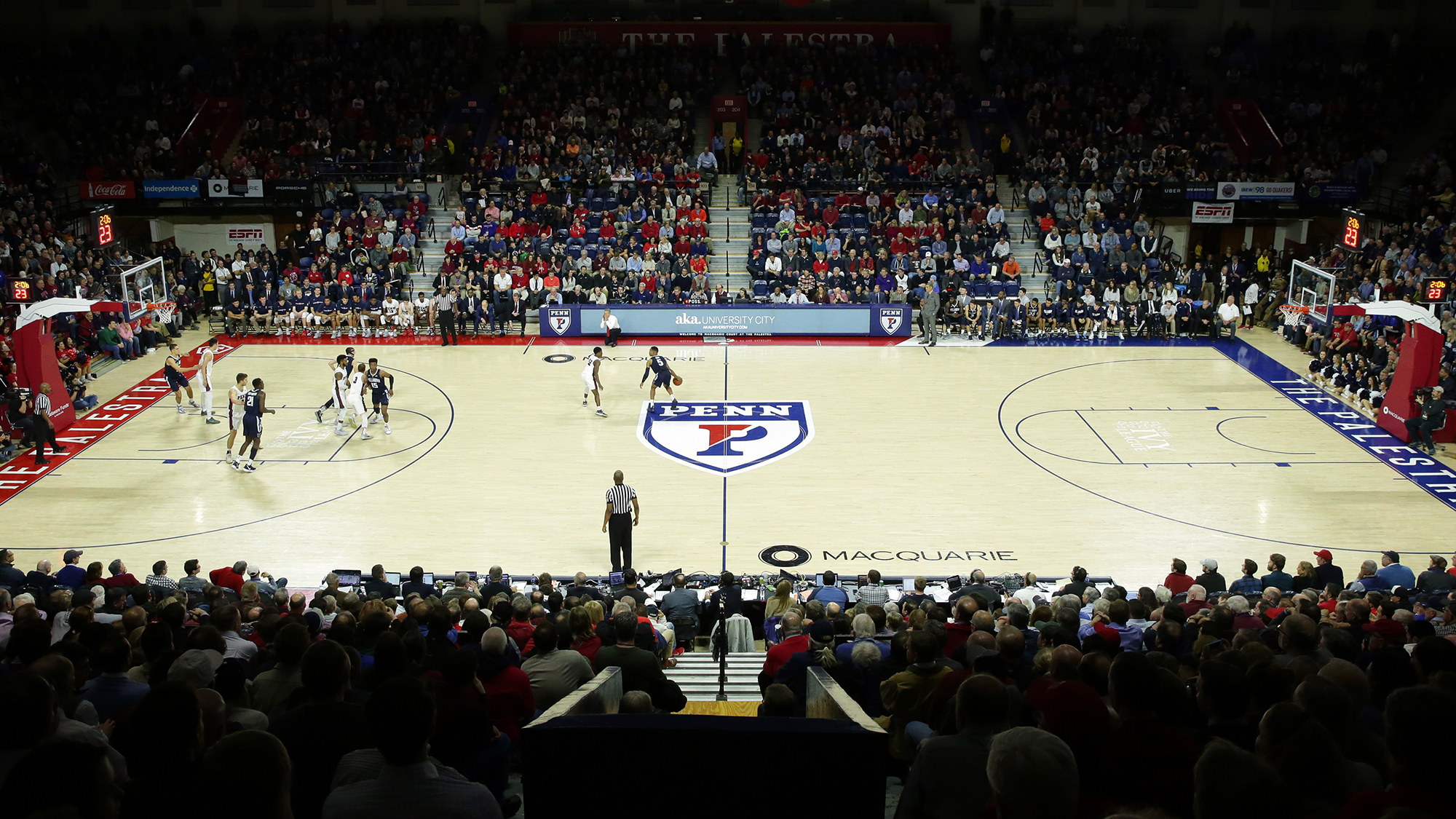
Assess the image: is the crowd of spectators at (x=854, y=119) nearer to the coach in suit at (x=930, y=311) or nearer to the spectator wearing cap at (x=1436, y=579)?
the coach in suit at (x=930, y=311)

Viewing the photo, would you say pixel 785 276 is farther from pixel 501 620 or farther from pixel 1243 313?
pixel 501 620

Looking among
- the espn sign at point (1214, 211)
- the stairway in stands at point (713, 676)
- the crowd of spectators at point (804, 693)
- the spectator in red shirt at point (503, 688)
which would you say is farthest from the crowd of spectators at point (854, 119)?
the spectator in red shirt at point (503, 688)

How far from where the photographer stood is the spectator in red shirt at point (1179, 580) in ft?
44.9

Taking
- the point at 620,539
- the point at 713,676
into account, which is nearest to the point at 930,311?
the point at 620,539

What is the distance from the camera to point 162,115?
37.2 m

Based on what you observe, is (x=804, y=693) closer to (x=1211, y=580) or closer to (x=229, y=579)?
(x=1211, y=580)

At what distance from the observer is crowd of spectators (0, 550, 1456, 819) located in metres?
3.97

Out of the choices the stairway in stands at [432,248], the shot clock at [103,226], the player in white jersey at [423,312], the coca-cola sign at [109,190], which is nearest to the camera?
the shot clock at [103,226]

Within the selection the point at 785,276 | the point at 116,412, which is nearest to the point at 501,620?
the point at 116,412

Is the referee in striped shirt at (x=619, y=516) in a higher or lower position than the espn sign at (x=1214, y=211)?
lower

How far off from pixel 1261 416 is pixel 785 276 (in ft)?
43.5

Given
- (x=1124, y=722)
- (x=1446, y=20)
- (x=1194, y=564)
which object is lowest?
(x=1194, y=564)

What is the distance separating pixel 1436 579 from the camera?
13.7m

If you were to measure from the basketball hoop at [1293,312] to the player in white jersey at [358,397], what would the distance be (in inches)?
825
